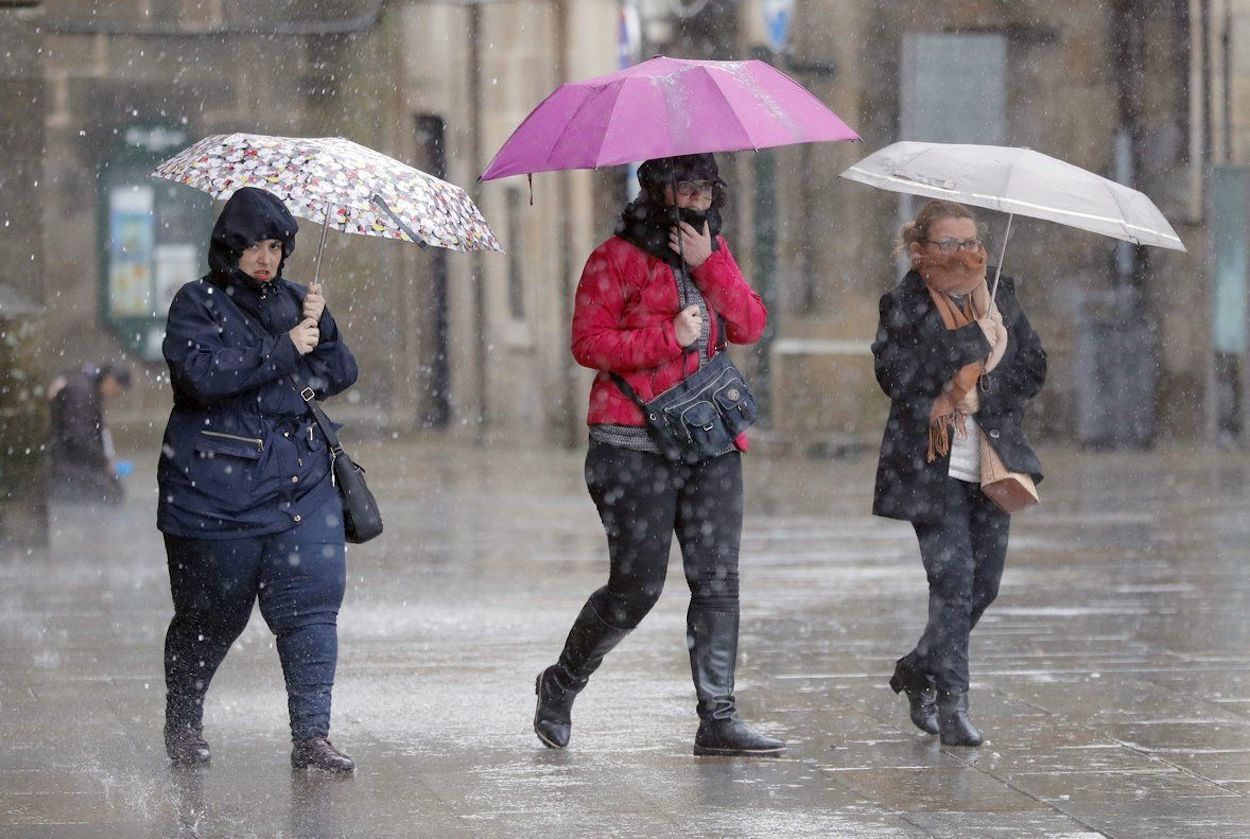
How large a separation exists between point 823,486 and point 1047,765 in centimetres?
1153

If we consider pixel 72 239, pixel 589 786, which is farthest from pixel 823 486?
pixel 589 786

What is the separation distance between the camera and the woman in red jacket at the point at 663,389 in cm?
666

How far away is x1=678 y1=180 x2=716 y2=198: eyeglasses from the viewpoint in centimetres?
665

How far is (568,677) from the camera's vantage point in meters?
6.95

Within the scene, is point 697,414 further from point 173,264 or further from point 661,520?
point 173,264

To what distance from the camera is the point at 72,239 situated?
2512 centimetres

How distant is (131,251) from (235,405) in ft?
63.1

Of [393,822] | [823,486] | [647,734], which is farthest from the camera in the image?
[823,486]

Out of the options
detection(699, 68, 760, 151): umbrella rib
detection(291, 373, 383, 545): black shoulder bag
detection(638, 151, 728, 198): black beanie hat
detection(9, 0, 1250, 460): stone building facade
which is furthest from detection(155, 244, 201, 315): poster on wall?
detection(699, 68, 760, 151): umbrella rib

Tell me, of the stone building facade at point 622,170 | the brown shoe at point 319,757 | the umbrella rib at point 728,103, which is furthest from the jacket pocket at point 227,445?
the stone building facade at point 622,170

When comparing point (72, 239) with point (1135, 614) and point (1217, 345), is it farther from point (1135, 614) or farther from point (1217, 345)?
point (1135, 614)

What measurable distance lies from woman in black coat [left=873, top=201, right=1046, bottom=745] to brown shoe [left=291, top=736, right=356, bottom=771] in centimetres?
175

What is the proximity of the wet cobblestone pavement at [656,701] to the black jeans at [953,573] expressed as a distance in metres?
0.24

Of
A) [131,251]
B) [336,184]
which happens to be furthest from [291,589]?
[131,251]
